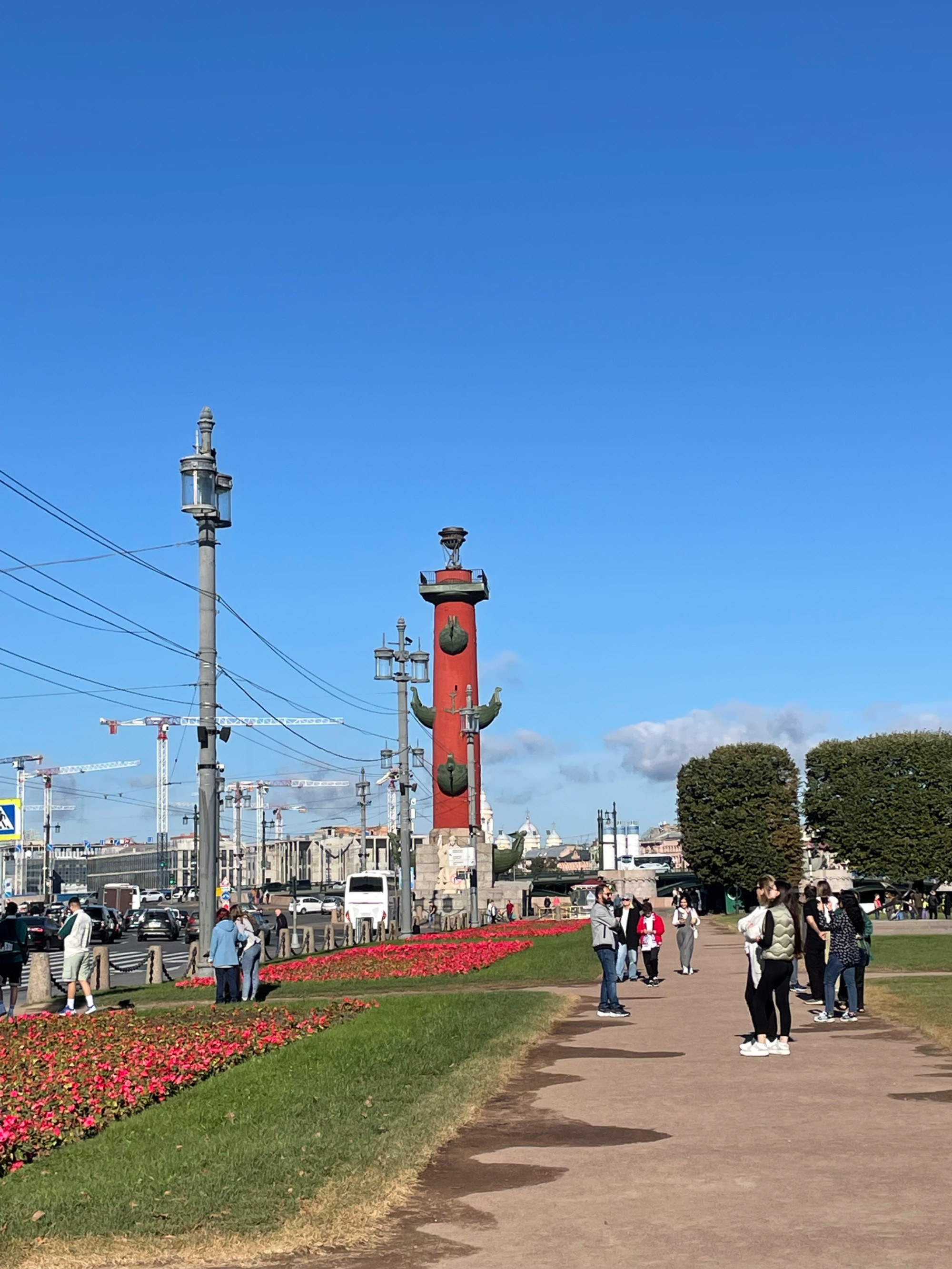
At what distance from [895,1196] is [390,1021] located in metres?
11.6

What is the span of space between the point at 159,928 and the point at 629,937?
4815 cm

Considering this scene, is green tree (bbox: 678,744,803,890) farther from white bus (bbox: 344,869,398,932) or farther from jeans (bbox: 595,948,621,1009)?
jeans (bbox: 595,948,621,1009)

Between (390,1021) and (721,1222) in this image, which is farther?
(390,1021)

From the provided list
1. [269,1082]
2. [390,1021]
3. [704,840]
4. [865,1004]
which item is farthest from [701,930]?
[269,1082]

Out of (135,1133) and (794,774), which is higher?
(794,774)

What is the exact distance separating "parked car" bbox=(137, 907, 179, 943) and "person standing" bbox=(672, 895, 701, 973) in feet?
143


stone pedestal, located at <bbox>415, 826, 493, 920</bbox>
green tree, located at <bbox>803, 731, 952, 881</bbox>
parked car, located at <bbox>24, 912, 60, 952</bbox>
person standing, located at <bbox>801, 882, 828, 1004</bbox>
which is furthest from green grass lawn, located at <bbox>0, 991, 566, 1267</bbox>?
stone pedestal, located at <bbox>415, 826, 493, 920</bbox>

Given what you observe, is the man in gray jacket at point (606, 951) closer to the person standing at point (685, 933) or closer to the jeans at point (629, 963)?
the jeans at point (629, 963)

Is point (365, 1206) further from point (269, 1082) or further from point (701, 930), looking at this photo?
point (701, 930)

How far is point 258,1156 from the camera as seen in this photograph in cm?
1042

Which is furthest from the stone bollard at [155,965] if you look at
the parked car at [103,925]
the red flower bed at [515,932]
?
the parked car at [103,925]

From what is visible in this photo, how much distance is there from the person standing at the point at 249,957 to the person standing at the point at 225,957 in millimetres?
958

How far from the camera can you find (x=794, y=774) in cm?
8562

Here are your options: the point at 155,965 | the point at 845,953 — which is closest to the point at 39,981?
the point at 155,965
